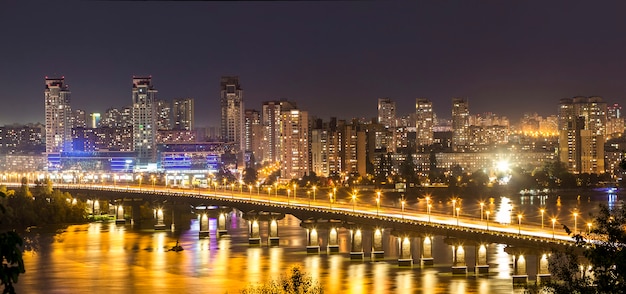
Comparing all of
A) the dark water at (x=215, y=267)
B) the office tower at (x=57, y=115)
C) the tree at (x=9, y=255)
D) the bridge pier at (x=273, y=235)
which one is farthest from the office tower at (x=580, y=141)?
the tree at (x=9, y=255)

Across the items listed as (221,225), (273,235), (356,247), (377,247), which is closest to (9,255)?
(356,247)

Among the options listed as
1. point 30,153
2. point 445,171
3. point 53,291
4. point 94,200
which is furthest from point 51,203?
point 30,153

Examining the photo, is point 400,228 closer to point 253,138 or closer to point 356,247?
point 356,247

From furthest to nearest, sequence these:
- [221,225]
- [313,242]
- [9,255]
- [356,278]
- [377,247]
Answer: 1. [221,225]
2. [313,242]
3. [377,247]
4. [356,278]
5. [9,255]

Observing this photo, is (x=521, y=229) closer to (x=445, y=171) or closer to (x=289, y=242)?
(x=289, y=242)

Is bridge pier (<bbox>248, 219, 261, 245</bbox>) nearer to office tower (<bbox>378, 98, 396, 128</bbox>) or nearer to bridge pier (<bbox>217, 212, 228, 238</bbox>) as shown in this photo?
bridge pier (<bbox>217, 212, 228, 238</bbox>)

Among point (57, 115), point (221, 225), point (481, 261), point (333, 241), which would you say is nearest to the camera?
point (481, 261)

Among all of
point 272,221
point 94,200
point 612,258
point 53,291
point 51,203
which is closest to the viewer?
point 612,258
